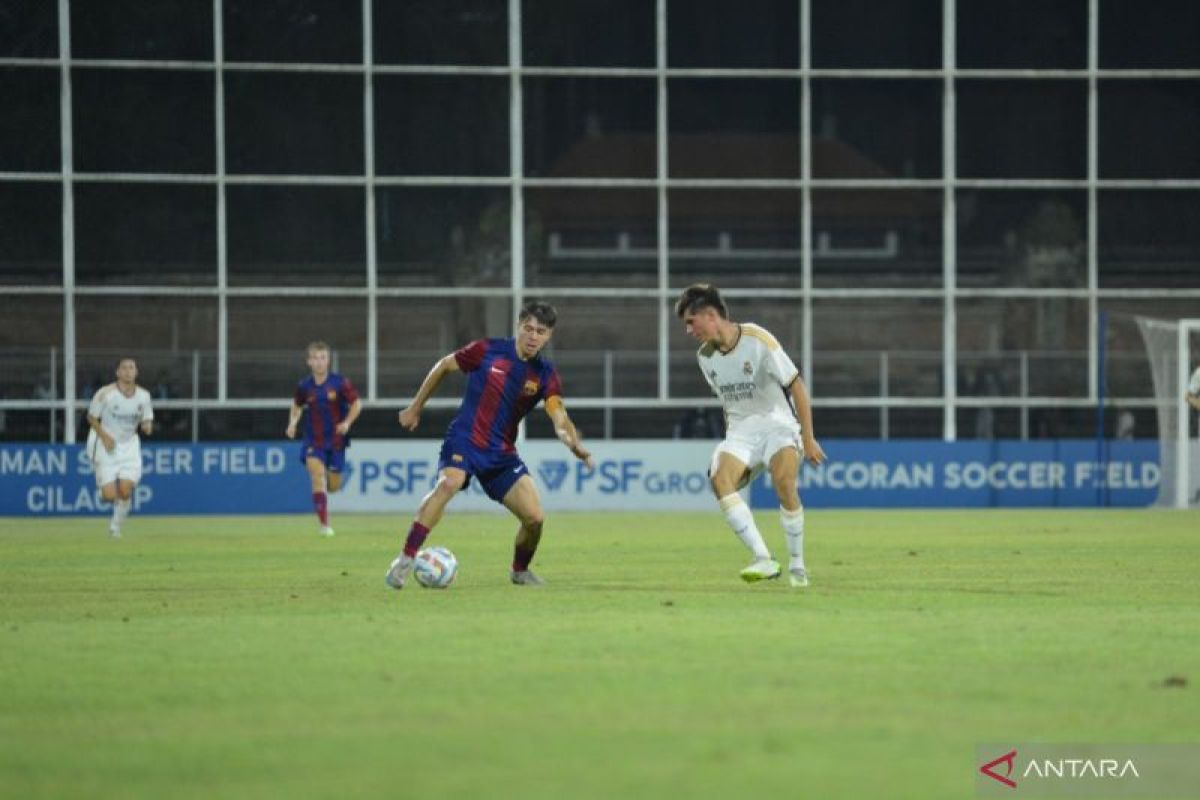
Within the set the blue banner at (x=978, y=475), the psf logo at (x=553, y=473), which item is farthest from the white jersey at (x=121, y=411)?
the blue banner at (x=978, y=475)

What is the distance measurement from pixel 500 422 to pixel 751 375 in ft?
5.97

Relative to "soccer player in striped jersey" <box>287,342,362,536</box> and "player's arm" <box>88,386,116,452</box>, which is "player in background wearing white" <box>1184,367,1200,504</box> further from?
"player's arm" <box>88,386,116,452</box>

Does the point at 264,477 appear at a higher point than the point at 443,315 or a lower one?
lower

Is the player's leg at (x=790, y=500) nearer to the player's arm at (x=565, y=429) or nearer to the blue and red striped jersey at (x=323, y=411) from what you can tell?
the player's arm at (x=565, y=429)

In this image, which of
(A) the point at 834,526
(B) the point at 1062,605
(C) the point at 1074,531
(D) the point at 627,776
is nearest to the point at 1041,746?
(D) the point at 627,776

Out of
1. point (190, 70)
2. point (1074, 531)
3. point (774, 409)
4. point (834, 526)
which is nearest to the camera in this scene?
point (774, 409)

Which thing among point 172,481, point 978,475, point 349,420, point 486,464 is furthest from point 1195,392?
point 172,481

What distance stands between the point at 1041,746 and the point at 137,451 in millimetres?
21104

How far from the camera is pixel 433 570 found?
1465 centimetres

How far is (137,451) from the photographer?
26812mm

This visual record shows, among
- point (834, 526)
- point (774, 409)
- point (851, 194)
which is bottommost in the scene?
point (834, 526)

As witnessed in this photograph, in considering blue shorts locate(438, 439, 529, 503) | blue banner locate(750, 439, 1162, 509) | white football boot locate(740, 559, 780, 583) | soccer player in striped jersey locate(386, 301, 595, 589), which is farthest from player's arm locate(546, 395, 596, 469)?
blue banner locate(750, 439, 1162, 509)

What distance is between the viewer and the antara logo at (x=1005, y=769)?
254 inches

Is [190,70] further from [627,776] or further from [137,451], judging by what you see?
[627,776]
